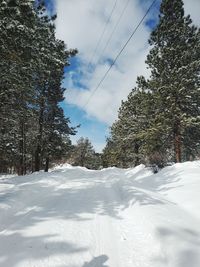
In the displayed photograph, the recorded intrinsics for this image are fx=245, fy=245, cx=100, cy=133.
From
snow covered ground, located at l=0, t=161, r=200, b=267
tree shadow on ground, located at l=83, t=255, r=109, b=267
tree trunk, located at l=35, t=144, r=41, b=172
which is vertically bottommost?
tree shadow on ground, located at l=83, t=255, r=109, b=267

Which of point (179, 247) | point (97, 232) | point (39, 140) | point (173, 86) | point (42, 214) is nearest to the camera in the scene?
point (179, 247)

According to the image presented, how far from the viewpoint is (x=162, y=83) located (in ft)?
66.9

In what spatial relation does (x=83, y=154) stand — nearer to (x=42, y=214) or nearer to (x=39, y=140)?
(x=39, y=140)

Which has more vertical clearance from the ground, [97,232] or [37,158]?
[37,158]

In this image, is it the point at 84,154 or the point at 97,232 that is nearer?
the point at 97,232

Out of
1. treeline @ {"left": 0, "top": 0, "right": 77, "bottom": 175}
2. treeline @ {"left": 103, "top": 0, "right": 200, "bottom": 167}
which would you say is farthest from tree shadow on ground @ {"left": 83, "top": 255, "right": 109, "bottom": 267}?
treeline @ {"left": 103, "top": 0, "right": 200, "bottom": 167}

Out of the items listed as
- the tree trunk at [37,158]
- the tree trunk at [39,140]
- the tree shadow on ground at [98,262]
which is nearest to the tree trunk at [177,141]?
the tree trunk at [39,140]

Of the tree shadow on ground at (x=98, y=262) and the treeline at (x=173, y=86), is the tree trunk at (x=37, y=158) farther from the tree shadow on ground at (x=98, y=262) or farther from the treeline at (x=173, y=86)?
the tree shadow on ground at (x=98, y=262)

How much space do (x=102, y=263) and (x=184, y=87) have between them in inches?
681

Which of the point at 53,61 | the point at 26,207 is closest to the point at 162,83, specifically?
the point at 53,61

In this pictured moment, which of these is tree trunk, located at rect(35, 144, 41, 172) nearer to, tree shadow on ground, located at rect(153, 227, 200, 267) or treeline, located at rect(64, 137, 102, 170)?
tree shadow on ground, located at rect(153, 227, 200, 267)

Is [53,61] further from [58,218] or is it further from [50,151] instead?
[50,151]

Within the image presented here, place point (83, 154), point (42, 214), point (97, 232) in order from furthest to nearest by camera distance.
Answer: point (83, 154), point (42, 214), point (97, 232)

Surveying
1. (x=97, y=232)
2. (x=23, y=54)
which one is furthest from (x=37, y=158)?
(x=97, y=232)
